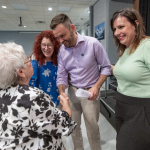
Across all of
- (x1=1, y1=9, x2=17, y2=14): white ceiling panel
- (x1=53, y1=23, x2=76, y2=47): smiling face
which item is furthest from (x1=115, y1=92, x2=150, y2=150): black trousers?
(x1=1, y1=9, x2=17, y2=14): white ceiling panel

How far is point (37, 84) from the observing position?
1.49 m

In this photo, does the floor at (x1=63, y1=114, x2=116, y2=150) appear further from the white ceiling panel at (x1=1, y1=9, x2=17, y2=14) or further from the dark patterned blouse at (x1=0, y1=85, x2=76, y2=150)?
the white ceiling panel at (x1=1, y1=9, x2=17, y2=14)

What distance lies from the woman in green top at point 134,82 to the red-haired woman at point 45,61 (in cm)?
73

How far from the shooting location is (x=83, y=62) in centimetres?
130

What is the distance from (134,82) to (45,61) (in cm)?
97

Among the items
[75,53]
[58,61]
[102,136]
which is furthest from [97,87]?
[102,136]

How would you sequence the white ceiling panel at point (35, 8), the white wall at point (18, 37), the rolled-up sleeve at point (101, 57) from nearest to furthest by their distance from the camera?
the rolled-up sleeve at point (101, 57) → the white ceiling panel at point (35, 8) → the white wall at point (18, 37)

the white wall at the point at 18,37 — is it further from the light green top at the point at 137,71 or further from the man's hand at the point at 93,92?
the light green top at the point at 137,71

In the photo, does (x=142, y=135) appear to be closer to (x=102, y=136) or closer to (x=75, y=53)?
(x=75, y=53)

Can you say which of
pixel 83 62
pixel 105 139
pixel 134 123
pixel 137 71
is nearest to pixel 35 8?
pixel 83 62

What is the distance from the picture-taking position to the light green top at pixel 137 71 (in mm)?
859

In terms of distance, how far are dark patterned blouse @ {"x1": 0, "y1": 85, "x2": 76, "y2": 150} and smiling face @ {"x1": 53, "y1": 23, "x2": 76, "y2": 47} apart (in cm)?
68

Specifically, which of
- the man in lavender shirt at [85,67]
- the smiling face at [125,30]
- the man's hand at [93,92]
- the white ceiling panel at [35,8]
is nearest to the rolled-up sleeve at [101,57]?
the man in lavender shirt at [85,67]

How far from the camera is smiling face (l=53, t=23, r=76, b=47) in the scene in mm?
1182
